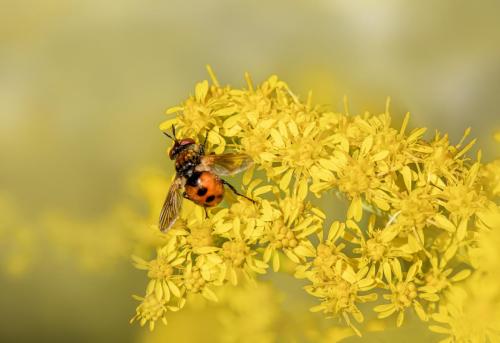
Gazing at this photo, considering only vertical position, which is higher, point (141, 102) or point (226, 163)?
point (141, 102)

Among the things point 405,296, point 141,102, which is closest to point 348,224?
point 405,296

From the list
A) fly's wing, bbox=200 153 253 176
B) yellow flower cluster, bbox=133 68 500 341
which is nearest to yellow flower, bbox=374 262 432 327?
yellow flower cluster, bbox=133 68 500 341

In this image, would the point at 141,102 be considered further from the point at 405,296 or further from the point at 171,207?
the point at 405,296

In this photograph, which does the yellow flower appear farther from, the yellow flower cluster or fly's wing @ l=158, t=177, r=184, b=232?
fly's wing @ l=158, t=177, r=184, b=232

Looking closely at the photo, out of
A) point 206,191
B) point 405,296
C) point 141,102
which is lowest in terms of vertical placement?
point 405,296

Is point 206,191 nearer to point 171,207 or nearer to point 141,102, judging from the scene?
point 171,207

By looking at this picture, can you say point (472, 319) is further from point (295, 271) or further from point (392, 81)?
point (392, 81)

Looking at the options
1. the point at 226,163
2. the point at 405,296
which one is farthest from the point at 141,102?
the point at 405,296

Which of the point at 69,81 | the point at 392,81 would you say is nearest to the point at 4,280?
the point at 69,81

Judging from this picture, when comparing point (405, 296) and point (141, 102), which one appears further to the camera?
point (141, 102)
